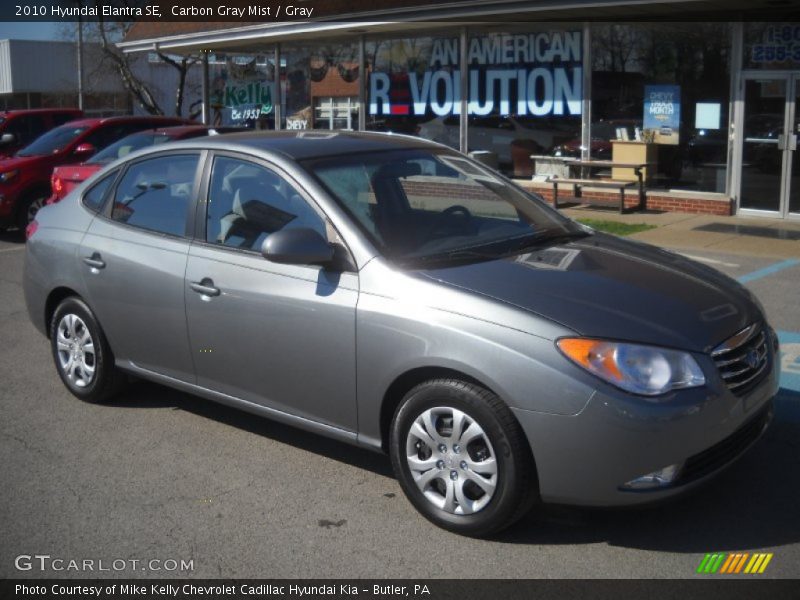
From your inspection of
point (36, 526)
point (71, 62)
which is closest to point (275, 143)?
point (36, 526)

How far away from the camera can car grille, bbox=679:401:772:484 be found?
13.1 ft

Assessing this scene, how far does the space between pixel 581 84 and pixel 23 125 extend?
410 inches

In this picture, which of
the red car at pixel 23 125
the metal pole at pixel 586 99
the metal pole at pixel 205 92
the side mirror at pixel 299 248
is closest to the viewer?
the side mirror at pixel 299 248

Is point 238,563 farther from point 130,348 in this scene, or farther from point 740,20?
point 740,20

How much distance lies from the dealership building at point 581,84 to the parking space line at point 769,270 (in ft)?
12.6

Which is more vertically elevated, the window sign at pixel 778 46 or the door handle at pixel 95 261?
the window sign at pixel 778 46

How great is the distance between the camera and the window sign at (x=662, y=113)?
15117mm

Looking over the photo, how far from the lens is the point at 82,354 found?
6.11 m

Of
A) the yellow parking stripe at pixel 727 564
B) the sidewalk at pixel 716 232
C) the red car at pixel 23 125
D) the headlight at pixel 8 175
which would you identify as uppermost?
the red car at pixel 23 125

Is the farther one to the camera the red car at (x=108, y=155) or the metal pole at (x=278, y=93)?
the metal pole at (x=278, y=93)

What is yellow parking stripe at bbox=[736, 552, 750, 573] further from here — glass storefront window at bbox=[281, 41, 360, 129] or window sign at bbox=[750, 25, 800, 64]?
glass storefront window at bbox=[281, 41, 360, 129]

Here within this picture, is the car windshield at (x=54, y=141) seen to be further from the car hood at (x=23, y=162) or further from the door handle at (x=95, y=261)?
the door handle at (x=95, y=261)

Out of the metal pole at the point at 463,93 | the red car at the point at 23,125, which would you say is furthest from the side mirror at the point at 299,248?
the red car at the point at 23,125

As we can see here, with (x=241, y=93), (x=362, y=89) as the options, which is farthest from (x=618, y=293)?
(x=241, y=93)
